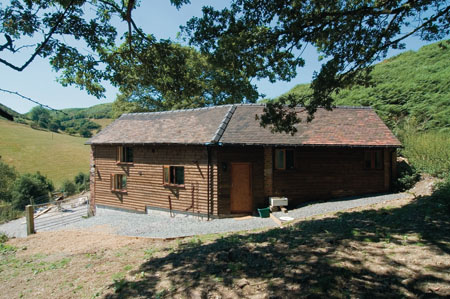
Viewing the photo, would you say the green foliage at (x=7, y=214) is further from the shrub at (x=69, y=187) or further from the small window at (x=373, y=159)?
the small window at (x=373, y=159)

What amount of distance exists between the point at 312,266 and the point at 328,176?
408 inches

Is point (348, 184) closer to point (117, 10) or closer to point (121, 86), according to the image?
point (121, 86)

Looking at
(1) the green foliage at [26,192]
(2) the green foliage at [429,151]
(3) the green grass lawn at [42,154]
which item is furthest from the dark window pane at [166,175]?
(3) the green grass lawn at [42,154]

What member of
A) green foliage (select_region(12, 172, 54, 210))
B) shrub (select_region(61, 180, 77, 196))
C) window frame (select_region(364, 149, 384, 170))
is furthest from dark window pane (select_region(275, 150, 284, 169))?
shrub (select_region(61, 180, 77, 196))

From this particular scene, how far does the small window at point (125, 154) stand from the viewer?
54.5 ft

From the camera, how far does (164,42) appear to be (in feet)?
26.7

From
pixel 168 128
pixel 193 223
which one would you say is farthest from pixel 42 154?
pixel 193 223

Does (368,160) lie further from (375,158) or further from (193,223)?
(193,223)

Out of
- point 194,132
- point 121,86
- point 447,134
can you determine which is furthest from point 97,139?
point 447,134

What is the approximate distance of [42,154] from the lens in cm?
4491

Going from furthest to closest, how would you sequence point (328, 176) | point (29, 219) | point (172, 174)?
point (172, 174)
point (328, 176)
point (29, 219)

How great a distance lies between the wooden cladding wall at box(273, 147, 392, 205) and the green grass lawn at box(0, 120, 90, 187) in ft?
110

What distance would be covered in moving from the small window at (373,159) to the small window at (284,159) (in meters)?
4.52

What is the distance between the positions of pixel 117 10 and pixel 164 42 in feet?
5.18
